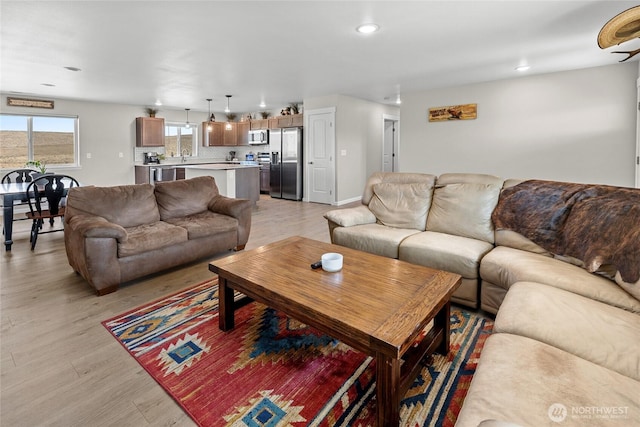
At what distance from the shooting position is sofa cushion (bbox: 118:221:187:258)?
277 centimetres

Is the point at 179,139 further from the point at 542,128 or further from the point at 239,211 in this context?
the point at 542,128

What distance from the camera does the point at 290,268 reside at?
203 cm

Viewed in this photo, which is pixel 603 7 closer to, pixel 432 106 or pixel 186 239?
pixel 432 106

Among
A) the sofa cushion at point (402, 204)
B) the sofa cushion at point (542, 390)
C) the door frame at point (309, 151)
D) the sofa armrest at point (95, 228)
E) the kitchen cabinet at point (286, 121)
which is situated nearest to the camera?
the sofa cushion at point (542, 390)

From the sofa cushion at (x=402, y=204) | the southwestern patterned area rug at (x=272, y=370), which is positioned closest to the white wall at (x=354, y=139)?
the sofa cushion at (x=402, y=204)

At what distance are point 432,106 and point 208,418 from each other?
6.30 m

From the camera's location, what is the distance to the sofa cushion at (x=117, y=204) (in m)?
3.04

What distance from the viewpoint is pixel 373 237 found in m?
2.92

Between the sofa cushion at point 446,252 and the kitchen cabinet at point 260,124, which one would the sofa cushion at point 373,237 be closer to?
the sofa cushion at point 446,252

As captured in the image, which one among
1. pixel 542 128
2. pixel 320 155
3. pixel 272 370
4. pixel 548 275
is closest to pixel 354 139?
pixel 320 155

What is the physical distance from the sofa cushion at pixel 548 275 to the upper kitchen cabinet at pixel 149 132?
8.22 m

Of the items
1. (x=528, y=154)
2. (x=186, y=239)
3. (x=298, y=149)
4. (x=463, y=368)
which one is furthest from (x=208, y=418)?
(x=298, y=149)

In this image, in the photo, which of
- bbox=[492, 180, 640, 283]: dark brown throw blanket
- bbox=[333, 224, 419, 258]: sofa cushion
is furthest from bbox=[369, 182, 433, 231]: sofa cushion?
bbox=[492, 180, 640, 283]: dark brown throw blanket

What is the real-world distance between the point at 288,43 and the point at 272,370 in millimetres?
3360
